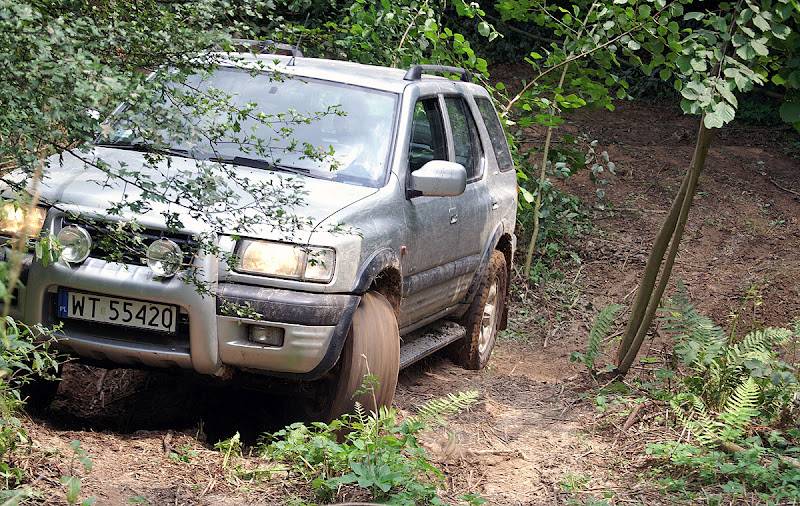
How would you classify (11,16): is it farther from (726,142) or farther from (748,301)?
(726,142)

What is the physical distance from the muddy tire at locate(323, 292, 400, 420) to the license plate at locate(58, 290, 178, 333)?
85cm

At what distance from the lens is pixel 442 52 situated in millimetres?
9234

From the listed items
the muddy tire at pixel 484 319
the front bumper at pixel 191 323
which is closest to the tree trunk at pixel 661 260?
the muddy tire at pixel 484 319

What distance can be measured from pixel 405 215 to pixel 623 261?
5379 mm

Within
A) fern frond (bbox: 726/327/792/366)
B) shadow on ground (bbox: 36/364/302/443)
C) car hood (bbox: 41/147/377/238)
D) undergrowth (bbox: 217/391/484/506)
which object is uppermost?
car hood (bbox: 41/147/377/238)

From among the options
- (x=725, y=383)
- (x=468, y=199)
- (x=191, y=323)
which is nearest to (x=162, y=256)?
(x=191, y=323)

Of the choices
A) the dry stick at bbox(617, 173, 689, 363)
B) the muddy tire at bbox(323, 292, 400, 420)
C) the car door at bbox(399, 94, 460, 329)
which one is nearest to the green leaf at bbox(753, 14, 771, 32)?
the dry stick at bbox(617, 173, 689, 363)

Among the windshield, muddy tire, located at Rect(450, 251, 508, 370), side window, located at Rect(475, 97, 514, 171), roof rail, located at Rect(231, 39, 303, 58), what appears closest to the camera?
roof rail, located at Rect(231, 39, 303, 58)

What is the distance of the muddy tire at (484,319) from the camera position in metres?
7.34

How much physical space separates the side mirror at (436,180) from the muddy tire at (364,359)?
28.2 inches

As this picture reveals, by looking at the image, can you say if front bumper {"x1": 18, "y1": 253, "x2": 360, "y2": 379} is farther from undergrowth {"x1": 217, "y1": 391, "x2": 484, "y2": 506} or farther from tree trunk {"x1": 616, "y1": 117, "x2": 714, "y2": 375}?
tree trunk {"x1": 616, "y1": 117, "x2": 714, "y2": 375}

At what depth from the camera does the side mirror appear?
222 inches

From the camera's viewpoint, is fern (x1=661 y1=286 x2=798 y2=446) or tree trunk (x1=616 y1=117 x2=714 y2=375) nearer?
fern (x1=661 y1=286 x2=798 y2=446)

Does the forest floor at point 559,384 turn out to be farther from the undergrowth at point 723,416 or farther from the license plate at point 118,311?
the license plate at point 118,311
